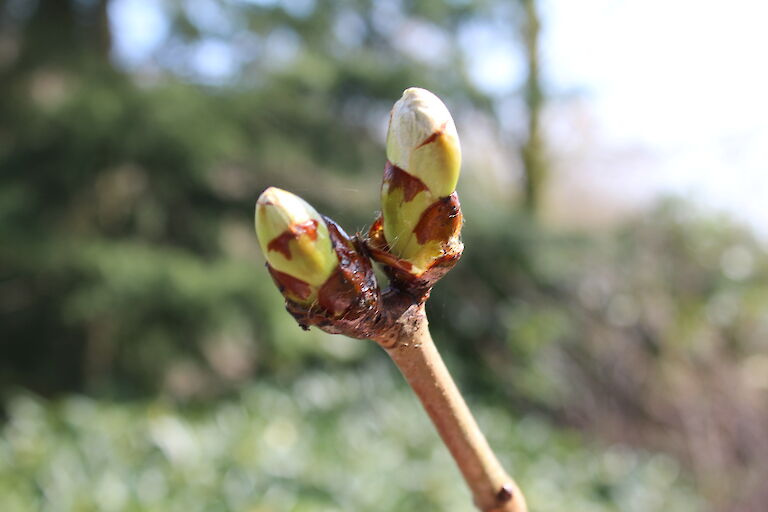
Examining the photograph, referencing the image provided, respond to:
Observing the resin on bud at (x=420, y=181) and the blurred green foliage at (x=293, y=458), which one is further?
the blurred green foliage at (x=293, y=458)

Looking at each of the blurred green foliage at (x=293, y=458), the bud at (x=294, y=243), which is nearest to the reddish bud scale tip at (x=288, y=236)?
the bud at (x=294, y=243)

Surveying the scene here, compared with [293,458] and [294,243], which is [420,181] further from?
[293,458]

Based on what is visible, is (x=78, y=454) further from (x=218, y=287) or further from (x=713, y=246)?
(x=713, y=246)

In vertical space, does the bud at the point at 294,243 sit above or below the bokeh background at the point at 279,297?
above

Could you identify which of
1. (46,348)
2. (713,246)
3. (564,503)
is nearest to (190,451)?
(564,503)

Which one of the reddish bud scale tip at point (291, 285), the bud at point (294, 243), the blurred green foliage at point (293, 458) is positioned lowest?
the blurred green foliage at point (293, 458)

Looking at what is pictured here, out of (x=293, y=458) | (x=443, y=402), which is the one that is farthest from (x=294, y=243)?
(x=293, y=458)

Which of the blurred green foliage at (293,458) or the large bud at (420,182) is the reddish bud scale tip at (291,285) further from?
the blurred green foliage at (293,458)
